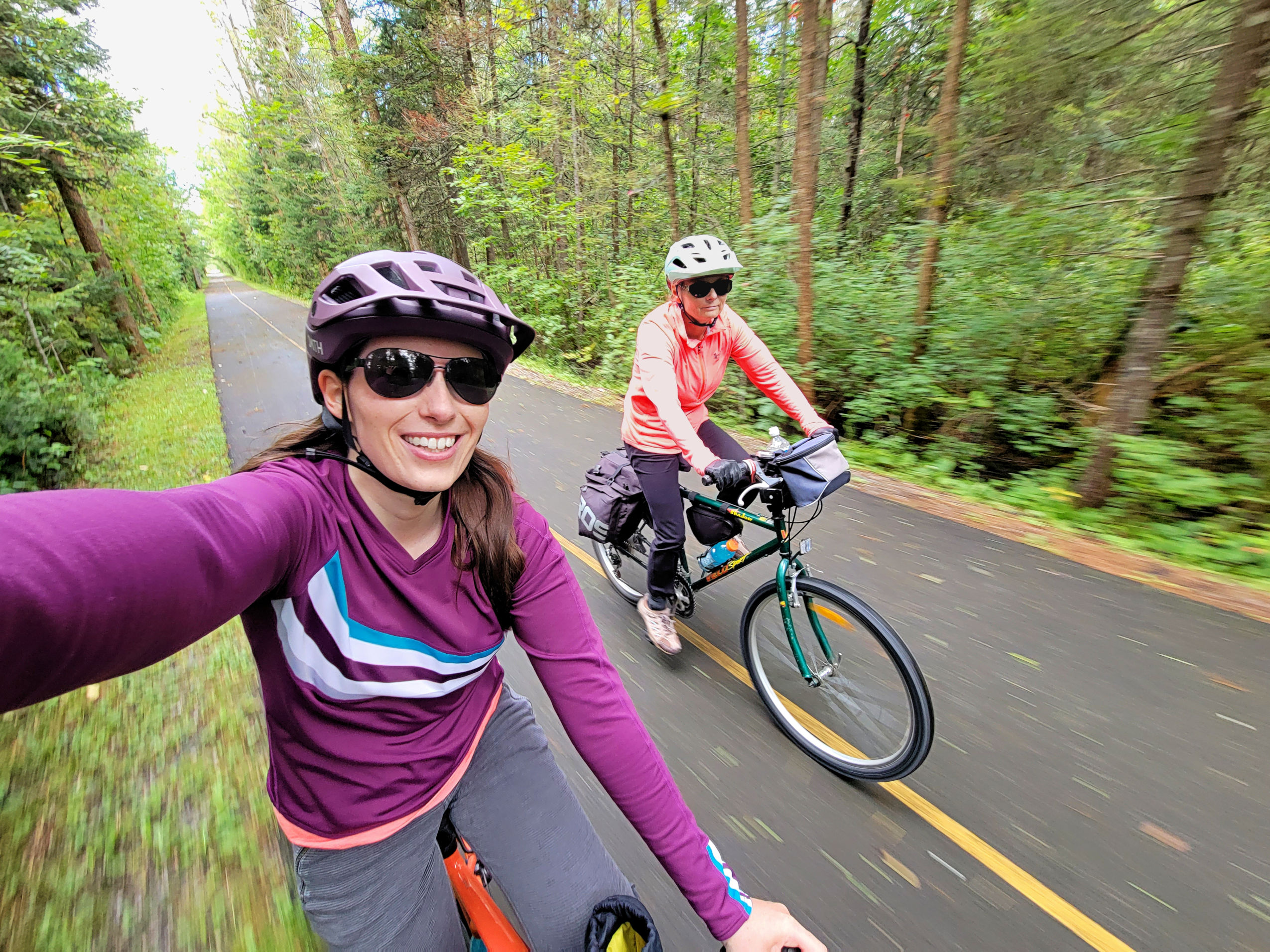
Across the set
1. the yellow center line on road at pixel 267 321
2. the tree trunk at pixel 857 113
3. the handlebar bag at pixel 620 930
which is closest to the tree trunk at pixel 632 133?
the tree trunk at pixel 857 113

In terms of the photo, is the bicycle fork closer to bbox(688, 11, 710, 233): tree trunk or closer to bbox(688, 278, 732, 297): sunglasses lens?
bbox(688, 278, 732, 297): sunglasses lens

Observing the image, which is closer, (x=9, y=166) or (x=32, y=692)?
(x=32, y=692)

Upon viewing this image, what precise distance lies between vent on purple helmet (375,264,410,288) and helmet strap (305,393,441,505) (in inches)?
12.9

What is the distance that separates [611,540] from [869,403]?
4.91 m

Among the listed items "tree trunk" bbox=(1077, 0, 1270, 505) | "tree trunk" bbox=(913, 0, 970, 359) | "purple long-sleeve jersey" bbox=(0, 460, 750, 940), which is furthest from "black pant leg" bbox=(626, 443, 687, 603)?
"tree trunk" bbox=(913, 0, 970, 359)

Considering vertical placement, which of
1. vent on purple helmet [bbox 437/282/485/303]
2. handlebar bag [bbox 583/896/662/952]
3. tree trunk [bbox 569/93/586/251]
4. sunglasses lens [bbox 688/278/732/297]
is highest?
tree trunk [bbox 569/93/586/251]

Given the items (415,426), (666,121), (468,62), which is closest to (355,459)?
(415,426)

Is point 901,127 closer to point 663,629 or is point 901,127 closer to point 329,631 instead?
point 663,629

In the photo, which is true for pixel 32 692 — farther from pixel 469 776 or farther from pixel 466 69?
pixel 466 69

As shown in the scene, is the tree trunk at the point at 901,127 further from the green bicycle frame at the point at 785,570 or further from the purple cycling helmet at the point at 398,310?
the purple cycling helmet at the point at 398,310

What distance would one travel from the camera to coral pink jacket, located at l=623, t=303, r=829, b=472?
282cm

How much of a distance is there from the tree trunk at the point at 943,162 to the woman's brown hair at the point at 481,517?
7000mm

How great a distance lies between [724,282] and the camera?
281 centimetres

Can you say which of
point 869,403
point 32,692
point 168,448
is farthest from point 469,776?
point 168,448
